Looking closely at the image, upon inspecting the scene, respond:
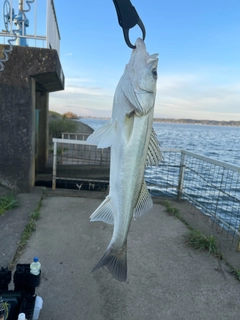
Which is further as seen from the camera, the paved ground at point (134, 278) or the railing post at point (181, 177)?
the railing post at point (181, 177)

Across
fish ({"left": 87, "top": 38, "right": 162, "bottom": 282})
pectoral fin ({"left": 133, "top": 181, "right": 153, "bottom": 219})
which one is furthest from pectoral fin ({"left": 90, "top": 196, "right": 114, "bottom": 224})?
pectoral fin ({"left": 133, "top": 181, "right": 153, "bottom": 219})

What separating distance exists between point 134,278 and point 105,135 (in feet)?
6.36

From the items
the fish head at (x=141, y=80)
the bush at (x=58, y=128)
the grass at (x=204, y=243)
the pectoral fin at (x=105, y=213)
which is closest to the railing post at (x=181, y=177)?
the grass at (x=204, y=243)

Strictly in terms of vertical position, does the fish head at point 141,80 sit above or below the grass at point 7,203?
above

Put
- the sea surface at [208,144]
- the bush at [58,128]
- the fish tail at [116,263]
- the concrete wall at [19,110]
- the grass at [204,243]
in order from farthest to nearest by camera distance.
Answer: the sea surface at [208,144] → the bush at [58,128] → the concrete wall at [19,110] → the grass at [204,243] → the fish tail at [116,263]

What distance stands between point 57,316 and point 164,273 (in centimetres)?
140

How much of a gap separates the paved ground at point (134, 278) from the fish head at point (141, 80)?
201 cm

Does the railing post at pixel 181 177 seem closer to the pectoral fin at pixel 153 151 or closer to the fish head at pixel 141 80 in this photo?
the pectoral fin at pixel 153 151

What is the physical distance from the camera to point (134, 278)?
314cm

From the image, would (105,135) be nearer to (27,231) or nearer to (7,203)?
(27,231)

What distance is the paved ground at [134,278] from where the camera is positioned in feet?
8.67

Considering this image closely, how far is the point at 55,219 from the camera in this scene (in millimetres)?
4602

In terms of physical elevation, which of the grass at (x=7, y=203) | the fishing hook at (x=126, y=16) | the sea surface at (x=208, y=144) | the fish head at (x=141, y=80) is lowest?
the sea surface at (x=208, y=144)

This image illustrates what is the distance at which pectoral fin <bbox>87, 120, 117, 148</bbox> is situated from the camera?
2.15m
